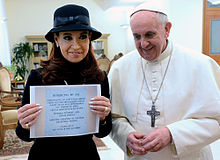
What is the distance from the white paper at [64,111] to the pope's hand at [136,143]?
10.2 inches

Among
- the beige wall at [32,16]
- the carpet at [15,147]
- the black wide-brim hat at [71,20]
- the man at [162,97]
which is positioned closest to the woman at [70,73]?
the black wide-brim hat at [71,20]

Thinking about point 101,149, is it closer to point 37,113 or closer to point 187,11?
point 37,113

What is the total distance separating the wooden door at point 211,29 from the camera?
19.9 ft

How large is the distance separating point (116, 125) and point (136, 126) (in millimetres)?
140

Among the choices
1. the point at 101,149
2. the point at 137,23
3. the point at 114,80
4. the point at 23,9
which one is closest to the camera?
the point at 137,23

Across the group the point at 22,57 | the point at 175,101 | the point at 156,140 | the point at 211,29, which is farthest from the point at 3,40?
the point at 156,140

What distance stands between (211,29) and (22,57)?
7.05 m

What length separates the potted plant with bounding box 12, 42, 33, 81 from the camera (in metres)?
9.06

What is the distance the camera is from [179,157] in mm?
1484

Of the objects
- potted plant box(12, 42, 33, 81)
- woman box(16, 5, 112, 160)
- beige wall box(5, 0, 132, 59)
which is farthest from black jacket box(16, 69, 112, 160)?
beige wall box(5, 0, 132, 59)

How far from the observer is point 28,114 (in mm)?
1148

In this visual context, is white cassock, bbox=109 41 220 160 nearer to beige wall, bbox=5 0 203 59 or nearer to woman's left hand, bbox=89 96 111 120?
woman's left hand, bbox=89 96 111 120

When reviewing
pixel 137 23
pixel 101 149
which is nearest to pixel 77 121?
pixel 137 23

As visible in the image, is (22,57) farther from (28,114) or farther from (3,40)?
(28,114)
